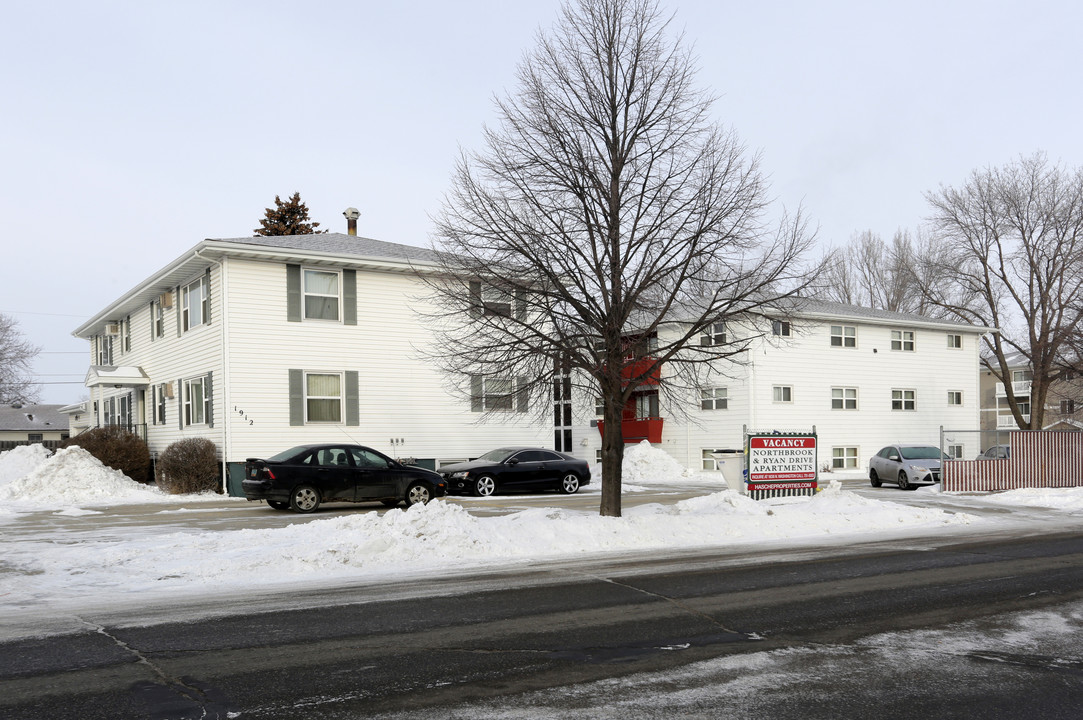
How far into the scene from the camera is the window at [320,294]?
2691 centimetres

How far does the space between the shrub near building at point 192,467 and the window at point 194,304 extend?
3.86 meters

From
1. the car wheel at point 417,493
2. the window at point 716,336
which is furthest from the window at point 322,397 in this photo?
the window at point 716,336

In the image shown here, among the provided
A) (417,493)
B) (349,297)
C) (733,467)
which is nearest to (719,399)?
(733,467)

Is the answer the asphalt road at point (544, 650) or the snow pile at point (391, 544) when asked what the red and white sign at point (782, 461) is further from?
the asphalt road at point (544, 650)

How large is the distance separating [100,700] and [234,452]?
791 inches

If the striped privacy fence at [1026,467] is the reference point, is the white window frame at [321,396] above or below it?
above

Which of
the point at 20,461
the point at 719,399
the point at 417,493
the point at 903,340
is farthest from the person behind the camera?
the point at 903,340

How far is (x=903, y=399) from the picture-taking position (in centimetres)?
4194

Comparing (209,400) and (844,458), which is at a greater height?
(209,400)

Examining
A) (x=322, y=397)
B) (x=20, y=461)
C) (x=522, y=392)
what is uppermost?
(x=522, y=392)

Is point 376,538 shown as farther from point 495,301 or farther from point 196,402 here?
point 196,402

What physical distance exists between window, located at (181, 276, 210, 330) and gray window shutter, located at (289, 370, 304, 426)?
3221 millimetres

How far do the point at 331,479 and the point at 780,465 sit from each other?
1032 centimetres

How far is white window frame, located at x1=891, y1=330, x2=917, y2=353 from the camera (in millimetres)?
41719
